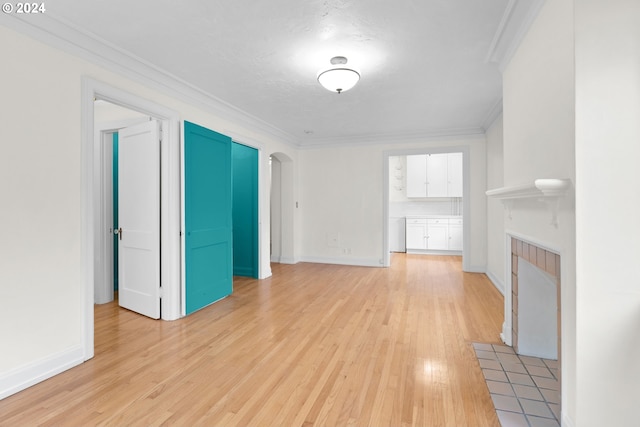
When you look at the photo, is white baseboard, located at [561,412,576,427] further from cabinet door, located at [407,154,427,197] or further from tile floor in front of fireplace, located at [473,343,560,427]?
cabinet door, located at [407,154,427,197]

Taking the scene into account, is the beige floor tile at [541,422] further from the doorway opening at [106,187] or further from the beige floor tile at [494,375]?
the doorway opening at [106,187]

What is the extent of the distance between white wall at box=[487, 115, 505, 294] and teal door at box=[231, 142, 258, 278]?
3694 mm

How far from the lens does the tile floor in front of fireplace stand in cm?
172

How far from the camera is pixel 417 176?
7.86 metres

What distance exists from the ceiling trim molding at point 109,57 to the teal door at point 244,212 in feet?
3.93

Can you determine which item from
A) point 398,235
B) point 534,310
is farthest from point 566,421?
point 398,235

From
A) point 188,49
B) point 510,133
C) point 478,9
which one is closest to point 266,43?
point 188,49

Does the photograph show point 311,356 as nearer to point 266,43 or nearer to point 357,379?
point 357,379

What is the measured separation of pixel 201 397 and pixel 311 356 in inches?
34.3

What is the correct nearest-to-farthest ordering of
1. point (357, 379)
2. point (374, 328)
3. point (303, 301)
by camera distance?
1. point (357, 379)
2. point (374, 328)
3. point (303, 301)

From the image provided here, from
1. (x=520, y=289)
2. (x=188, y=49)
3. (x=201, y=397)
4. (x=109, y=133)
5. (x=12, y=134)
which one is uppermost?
(x=188, y=49)

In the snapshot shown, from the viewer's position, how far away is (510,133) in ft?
8.43

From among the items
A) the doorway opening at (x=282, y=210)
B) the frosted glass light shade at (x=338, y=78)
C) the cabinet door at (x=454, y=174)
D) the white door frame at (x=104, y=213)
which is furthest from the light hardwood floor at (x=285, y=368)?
the cabinet door at (x=454, y=174)

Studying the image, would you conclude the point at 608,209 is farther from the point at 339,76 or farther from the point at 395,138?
the point at 395,138
